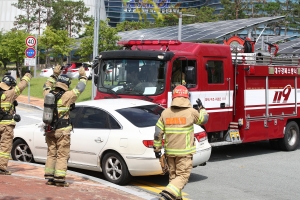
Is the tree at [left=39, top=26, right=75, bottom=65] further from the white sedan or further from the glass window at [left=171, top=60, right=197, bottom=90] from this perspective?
the white sedan

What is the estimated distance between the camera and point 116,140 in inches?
355

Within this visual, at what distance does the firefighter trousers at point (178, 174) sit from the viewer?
680 cm

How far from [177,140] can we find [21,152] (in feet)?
15.5

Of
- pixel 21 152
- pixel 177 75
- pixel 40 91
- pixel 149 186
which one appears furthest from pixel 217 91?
pixel 40 91

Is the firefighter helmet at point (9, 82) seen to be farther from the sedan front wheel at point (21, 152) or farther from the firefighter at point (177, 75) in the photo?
the firefighter at point (177, 75)

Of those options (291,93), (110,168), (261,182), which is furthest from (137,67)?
(291,93)

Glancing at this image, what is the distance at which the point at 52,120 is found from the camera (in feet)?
25.9

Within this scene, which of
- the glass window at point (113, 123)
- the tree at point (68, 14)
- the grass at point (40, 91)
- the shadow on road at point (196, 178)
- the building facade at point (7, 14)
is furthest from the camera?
the building facade at point (7, 14)

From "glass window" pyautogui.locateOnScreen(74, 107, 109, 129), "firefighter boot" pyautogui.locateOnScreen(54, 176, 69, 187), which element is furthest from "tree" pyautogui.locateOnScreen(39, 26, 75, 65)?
"firefighter boot" pyautogui.locateOnScreen(54, 176, 69, 187)

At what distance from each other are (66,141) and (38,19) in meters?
66.4

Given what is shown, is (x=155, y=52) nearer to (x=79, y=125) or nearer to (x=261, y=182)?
(x=79, y=125)

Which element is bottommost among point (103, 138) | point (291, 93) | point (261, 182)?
point (261, 182)

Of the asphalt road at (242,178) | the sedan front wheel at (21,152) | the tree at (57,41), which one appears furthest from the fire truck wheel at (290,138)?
the tree at (57,41)

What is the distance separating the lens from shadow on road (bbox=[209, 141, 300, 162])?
41.3 feet
